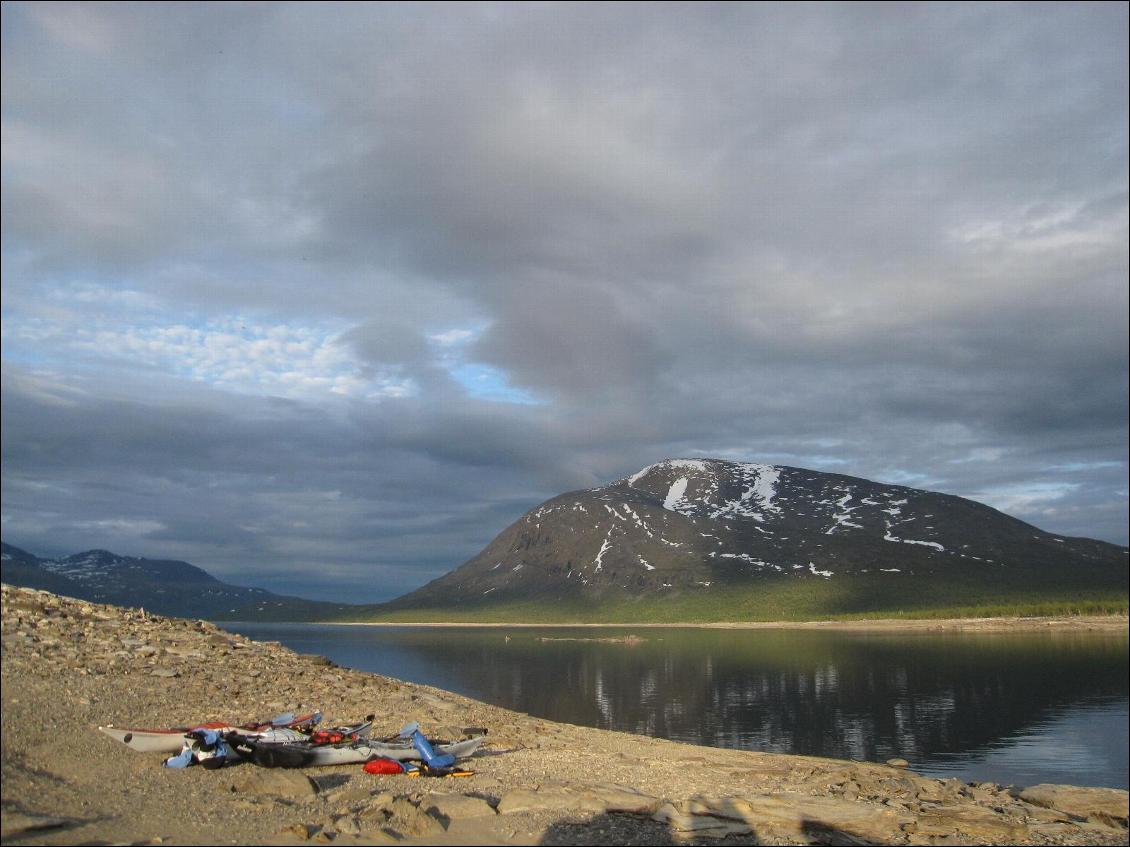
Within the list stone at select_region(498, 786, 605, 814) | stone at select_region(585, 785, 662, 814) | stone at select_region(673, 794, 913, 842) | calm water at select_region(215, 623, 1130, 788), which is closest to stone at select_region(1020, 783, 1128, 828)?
calm water at select_region(215, 623, 1130, 788)

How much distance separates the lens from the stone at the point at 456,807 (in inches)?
945

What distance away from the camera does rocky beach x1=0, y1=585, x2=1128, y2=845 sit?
22.1 metres

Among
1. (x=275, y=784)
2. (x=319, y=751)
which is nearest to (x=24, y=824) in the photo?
(x=275, y=784)

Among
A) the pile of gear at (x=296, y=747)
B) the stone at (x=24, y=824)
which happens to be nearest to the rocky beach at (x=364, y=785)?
the stone at (x=24, y=824)

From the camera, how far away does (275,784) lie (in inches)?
1027

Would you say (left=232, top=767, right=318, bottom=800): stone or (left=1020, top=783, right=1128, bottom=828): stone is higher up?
(left=232, top=767, right=318, bottom=800): stone

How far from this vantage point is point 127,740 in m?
27.7

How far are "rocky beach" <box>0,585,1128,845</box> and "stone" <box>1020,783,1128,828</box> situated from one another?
12cm

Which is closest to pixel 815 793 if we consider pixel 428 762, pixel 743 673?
pixel 428 762

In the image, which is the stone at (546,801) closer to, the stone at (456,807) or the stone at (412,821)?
the stone at (456,807)

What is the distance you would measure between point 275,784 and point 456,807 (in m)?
A: 6.13

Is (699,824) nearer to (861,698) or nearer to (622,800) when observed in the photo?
(622,800)

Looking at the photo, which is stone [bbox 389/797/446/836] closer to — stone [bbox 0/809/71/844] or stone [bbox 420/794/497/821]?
stone [bbox 420/794/497/821]

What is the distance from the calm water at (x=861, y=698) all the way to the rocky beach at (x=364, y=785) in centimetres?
1325
